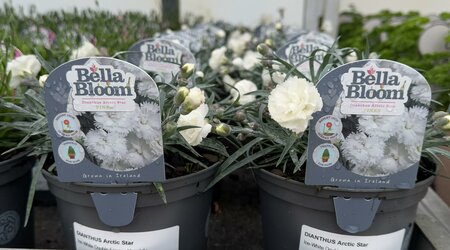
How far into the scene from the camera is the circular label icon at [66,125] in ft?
2.04

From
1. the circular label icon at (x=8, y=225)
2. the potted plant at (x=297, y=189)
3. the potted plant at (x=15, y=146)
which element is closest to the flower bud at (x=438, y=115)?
the potted plant at (x=297, y=189)

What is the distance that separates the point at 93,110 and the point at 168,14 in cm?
181

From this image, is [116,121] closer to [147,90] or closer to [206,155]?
[147,90]

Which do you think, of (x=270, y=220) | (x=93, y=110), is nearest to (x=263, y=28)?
(x=270, y=220)

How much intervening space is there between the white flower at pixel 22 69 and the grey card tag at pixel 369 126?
1.88 ft

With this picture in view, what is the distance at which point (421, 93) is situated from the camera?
0.60 m

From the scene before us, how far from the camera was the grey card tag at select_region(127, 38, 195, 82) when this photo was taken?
948 millimetres

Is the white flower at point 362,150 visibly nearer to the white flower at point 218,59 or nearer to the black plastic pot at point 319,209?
the black plastic pot at point 319,209

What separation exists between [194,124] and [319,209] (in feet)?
0.84

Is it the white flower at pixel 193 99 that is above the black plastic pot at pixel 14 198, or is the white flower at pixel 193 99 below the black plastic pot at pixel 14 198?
above

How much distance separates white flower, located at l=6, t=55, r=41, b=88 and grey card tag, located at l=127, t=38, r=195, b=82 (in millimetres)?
212

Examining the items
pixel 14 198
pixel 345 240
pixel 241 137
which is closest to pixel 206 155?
pixel 241 137

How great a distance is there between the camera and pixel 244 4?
245 cm

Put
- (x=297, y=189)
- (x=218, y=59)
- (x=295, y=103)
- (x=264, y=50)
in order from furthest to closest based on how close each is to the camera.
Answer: (x=218, y=59) → (x=264, y=50) → (x=297, y=189) → (x=295, y=103)
